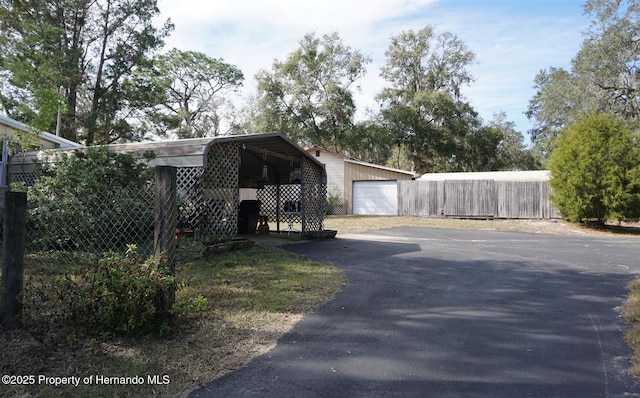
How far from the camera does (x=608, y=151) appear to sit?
15.4 m

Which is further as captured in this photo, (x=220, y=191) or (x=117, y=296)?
(x=220, y=191)

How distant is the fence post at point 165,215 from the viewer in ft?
11.6

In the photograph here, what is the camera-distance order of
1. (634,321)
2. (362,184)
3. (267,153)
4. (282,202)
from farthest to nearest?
(362,184) < (282,202) < (267,153) < (634,321)

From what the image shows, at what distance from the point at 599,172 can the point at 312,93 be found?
23.3 metres

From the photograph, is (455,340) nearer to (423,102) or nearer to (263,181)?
(263,181)

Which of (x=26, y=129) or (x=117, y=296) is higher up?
(x=26, y=129)

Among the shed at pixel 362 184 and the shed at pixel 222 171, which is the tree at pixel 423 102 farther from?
the shed at pixel 222 171

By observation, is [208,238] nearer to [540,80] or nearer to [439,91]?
[439,91]

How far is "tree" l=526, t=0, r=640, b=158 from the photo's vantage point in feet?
66.2

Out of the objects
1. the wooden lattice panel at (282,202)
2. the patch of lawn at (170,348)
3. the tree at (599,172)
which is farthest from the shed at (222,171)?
the tree at (599,172)

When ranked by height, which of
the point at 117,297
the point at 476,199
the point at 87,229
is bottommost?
the point at 117,297

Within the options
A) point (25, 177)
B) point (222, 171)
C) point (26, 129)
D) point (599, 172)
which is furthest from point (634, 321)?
point (599, 172)

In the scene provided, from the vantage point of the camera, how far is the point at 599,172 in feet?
50.8

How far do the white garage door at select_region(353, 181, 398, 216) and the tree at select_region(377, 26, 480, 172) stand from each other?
10.7m
